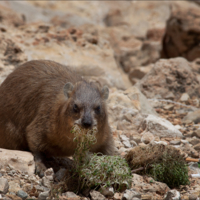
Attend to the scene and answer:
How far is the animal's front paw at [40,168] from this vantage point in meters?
4.66

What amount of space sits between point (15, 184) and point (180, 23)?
959 centimetres

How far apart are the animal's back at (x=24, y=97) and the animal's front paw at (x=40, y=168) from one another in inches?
28.1

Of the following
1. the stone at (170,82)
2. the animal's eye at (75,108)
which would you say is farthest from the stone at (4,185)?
the stone at (170,82)

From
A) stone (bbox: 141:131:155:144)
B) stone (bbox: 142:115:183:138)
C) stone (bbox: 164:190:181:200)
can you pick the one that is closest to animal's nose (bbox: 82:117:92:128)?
stone (bbox: 164:190:181:200)

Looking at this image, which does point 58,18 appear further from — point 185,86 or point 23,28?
point 185,86

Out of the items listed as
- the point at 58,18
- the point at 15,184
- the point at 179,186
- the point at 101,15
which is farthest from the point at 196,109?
the point at 101,15

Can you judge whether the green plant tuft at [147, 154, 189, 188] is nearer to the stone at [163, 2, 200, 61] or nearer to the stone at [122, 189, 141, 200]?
the stone at [122, 189, 141, 200]

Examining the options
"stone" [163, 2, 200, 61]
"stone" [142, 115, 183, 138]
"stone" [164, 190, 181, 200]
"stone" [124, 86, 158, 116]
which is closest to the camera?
"stone" [164, 190, 181, 200]

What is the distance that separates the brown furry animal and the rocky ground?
0.43 metres

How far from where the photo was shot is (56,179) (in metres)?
4.53

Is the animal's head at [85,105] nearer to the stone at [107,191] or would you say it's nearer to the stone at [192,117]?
the stone at [107,191]

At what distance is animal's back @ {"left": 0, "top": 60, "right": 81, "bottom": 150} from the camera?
5.41 m

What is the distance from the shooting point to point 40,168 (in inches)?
187

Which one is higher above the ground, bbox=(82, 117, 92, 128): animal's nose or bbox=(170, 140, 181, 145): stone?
bbox=(82, 117, 92, 128): animal's nose
